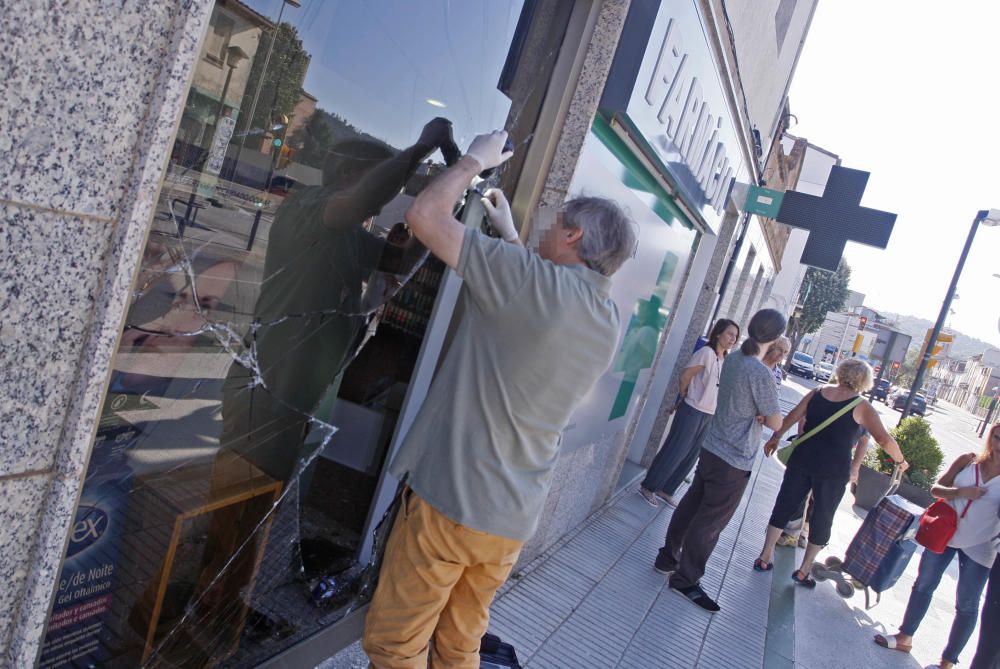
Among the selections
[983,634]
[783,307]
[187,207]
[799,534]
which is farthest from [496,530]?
[783,307]

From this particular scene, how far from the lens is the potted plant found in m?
9.50

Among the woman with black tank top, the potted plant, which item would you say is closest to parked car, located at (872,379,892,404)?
the potted plant

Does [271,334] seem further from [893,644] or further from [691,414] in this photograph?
[691,414]

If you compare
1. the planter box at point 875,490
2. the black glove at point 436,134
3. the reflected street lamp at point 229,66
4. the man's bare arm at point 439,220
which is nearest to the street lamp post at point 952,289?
the planter box at point 875,490

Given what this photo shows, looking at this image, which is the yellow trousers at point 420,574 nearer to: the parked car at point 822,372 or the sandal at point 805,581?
the sandal at point 805,581

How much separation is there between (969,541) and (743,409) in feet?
5.17

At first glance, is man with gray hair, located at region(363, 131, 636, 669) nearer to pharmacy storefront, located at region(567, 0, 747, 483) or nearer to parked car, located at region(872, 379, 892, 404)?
pharmacy storefront, located at region(567, 0, 747, 483)

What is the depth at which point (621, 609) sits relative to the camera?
4.41 m

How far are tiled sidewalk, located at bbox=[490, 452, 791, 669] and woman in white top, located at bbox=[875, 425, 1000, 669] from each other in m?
1.12

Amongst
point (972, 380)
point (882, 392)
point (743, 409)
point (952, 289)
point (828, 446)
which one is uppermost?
point (972, 380)

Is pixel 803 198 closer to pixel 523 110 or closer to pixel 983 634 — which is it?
pixel 983 634

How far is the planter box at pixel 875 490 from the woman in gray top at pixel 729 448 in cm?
540

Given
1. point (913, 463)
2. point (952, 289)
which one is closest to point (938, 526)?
A: point (913, 463)

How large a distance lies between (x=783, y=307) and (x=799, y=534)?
21.4 m
